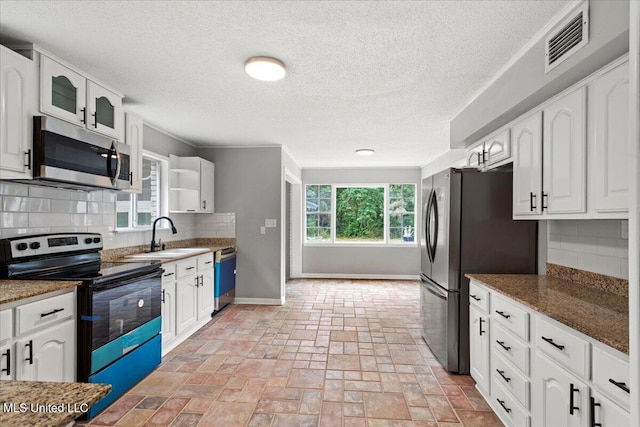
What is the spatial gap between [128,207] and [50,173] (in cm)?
155

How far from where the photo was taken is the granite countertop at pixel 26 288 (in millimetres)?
1637

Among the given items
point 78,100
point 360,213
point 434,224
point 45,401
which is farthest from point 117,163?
point 360,213

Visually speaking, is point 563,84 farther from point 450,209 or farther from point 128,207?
point 128,207

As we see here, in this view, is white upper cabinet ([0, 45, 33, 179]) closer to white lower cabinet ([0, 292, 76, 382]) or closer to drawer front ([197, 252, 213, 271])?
white lower cabinet ([0, 292, 76, 382])

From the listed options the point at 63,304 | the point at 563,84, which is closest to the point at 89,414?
the point at 63,304

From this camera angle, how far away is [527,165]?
7.54ft

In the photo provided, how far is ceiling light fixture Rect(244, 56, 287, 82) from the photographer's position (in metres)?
2.22

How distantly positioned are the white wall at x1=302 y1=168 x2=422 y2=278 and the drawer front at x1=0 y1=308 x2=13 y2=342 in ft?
18.5

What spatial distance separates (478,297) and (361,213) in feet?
15.5

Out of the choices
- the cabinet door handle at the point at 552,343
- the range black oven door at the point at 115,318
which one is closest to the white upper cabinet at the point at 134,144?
the range black oven door at the point at 115,318

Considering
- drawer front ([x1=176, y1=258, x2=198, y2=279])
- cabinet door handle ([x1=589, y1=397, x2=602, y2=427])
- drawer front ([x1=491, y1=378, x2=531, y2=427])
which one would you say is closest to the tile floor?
drawer front ([x1=491, y1=378, x2=531, y2=427])

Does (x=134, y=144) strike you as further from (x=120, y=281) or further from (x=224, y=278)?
(x=224, y=278)

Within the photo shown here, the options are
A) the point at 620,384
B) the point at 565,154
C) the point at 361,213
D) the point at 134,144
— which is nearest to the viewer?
the point at 620,384

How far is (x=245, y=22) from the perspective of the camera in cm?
183
